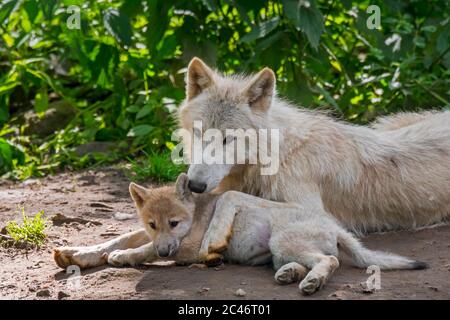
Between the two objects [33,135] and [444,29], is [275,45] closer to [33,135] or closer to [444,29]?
[444,29]

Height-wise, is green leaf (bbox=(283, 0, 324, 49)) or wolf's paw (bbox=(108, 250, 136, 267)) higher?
green leaf (bbox=(283, 0, 324, 49))

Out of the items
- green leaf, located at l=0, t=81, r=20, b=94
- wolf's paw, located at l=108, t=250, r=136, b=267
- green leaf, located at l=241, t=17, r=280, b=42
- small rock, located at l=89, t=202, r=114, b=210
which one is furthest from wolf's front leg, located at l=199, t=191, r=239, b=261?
green leaf, located at l=0, t=81, r=20, b=94

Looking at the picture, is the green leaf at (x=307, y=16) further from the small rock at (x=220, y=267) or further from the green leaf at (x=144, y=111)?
the small rock at (x=220, y=267)

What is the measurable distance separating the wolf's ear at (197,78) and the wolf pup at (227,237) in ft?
2.93

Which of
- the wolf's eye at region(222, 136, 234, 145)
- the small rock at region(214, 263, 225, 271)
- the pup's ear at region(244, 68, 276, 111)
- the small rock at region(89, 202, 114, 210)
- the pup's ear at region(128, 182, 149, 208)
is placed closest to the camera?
the small rock at region(214, 263, 225, 271)

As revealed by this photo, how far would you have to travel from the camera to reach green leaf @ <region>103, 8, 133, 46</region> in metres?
7.08

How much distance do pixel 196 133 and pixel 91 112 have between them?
4159 mm

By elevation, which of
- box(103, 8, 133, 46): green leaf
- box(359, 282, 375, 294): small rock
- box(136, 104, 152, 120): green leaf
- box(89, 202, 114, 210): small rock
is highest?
box(103, 8, 133, 46): green leaf

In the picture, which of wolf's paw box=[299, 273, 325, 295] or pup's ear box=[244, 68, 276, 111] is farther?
pup's ear box=[244, 68, 276, 111]

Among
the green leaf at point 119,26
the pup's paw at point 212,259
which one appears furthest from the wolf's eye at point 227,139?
the green leaf at point 119,26

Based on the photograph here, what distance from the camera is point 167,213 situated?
196 inches

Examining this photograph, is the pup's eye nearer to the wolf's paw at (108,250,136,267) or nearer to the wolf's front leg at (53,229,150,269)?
the wolf's paw at (108,250,136,267)

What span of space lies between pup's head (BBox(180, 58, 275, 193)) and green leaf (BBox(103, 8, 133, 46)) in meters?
1.64

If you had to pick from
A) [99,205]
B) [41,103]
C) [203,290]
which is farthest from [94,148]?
[203,290]
